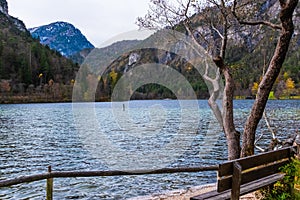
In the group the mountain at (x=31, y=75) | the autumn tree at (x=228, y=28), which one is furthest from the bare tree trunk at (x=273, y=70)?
the mountain at (x=31, y=75)

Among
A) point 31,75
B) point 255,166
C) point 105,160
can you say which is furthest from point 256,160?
point 31,75

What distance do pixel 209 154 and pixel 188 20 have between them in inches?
520

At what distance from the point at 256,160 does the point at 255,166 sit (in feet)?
0.46

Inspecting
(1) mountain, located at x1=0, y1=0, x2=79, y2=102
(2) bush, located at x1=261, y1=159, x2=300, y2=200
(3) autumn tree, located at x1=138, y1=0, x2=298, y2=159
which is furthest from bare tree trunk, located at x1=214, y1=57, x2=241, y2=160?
(1) mountain, located at x1=0, y1=0, x2=79, y2=102

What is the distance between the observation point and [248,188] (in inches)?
247

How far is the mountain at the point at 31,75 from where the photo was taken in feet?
426

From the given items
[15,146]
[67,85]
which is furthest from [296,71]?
[15,146]

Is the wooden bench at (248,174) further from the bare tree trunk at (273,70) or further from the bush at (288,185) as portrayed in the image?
the bare tree trunk at (273,70)

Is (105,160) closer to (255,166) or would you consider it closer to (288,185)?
(288,185)

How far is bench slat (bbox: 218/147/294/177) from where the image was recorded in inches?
218

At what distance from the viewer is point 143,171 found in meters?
7.86

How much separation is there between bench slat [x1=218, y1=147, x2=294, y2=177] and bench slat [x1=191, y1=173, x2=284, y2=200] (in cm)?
39

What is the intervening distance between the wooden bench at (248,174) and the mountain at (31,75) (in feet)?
413

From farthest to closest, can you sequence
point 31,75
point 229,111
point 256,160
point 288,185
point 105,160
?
point 31,75, point 105,160, point 229,111, point 288,185, point 256,160
